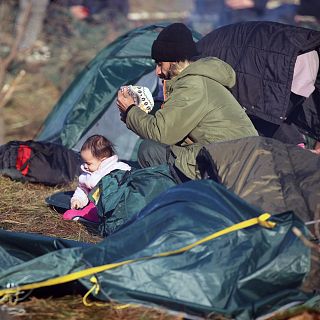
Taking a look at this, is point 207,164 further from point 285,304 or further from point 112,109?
point 112,109

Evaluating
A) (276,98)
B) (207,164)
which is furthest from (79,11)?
(207,164)

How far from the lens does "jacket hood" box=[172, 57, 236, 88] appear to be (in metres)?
5.27

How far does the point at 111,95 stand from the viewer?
776 centimetres

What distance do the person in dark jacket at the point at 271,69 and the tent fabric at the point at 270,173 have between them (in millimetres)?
Result: 1511

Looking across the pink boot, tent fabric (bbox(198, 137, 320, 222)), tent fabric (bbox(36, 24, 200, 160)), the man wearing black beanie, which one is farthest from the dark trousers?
tent fabric (bbox(36, 24, 200, 160))

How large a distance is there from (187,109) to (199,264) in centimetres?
157

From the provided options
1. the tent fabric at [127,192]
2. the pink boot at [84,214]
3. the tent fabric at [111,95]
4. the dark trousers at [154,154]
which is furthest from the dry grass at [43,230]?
the tent fabric at [111,95]

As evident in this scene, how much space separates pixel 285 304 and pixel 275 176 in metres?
0.79

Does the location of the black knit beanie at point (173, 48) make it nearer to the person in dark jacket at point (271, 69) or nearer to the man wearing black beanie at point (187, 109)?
the man wearing black beanie at point (187, 109)

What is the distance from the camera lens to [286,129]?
21.7 feet

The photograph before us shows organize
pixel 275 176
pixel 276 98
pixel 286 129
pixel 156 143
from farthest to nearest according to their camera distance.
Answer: pixel 286 129 < pixel 276 98 < pixel 156 143 < pixel 275 176

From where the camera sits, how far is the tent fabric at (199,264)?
375 centimetres

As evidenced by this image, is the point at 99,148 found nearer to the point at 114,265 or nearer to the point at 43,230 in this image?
the point at 43,230

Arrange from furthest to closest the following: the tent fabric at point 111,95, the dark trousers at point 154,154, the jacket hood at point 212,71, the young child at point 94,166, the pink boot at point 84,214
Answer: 1. the tent fabric at point 111,95
2. the young child at point 94,166
3. the pink boot at point 84,214
4. the dark trousers at point 154,154
5. the jacket hood at point 212,71
